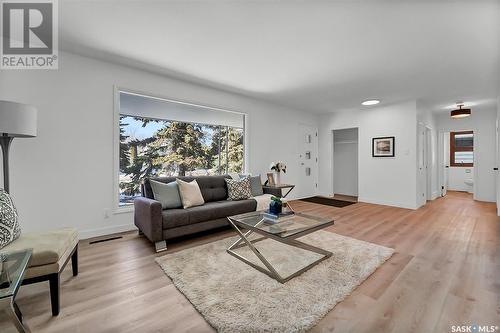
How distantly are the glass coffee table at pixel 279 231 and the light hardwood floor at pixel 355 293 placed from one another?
0.53 m

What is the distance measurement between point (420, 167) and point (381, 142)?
1.02 m

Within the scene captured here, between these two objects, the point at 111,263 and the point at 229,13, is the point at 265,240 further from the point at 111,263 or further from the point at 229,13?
the point at 229,13

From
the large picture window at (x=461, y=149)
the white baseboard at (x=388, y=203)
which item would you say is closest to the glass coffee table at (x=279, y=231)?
the white baseboard at (x=388, y=203)

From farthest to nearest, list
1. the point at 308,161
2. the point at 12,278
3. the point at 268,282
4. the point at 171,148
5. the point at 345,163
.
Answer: the point at 345,163 → the point at 308,161 → the point at 171,148 → the point at 268,282 → the point at 12,278

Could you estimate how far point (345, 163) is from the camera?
7059 mm

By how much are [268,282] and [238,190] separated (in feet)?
6.23

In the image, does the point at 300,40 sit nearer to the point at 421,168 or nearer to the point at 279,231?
the point at 279,231

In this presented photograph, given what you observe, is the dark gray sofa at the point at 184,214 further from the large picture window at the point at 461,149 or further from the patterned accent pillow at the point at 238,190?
the large picture window at the point at 461,149

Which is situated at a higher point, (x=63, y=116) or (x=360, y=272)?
(x=63, y=116)

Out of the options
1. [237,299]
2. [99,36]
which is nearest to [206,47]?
[99,36]

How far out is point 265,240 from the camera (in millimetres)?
2900

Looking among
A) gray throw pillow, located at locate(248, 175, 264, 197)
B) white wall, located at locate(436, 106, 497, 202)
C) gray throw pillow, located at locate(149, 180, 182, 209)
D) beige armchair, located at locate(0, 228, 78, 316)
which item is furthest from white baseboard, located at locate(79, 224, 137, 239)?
white wall, located at locate(436, 106, 497, 202)

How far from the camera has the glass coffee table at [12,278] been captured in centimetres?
109

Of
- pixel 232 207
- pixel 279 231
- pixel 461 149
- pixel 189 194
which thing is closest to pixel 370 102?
pixel 232 207
